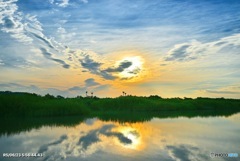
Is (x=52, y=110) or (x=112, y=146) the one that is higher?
(x=52, y=110)

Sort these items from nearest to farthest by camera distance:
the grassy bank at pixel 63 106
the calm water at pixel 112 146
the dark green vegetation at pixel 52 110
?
the calm water at pixel 112 146 → the dark green vegetation at pixel 52 110 → the grassy bank at pixel 63 106

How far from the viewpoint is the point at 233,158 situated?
8.47 meters

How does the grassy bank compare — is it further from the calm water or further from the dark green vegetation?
the calm water

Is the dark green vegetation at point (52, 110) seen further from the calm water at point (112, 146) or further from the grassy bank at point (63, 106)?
the calm water at point (112, 146)

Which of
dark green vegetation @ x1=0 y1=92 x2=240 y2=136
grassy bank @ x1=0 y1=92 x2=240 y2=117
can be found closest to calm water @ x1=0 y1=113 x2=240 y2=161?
dark green vegetation @ x1=0 y1=92 x2=240 y2=136

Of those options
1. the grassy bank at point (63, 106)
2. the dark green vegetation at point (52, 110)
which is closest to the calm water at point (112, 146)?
the dark green vegetation at point (52, 110)

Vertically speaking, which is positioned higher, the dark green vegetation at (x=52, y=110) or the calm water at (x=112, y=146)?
the dark green vegetation at (x=52, y=110)

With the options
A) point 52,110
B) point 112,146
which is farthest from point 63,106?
point 112,146

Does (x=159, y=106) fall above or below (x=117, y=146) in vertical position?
above

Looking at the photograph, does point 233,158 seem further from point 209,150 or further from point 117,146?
point 117,146

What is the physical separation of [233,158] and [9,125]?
1296 centimetres

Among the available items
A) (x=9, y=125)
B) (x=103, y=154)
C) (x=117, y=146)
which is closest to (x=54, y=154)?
(x=103, y=154)

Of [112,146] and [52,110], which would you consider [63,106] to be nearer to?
[52,110]

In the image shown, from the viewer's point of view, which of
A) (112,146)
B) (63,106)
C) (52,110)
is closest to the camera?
(112,146)
